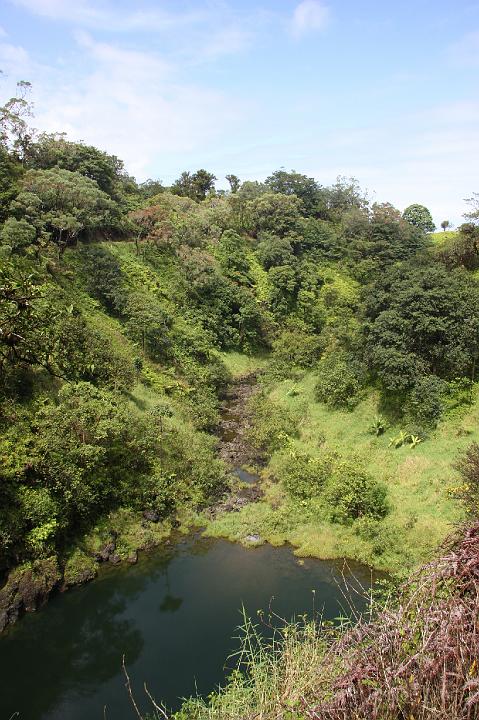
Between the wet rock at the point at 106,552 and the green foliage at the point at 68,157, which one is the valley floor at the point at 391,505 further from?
Answer: the green foliage at the point at 68,157

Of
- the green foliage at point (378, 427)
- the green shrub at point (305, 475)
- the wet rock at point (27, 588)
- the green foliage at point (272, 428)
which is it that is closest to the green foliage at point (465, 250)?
the green foliage at point (378, 427)

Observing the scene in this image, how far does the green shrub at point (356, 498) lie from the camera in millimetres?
18953

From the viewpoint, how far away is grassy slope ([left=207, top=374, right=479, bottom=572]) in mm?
17375

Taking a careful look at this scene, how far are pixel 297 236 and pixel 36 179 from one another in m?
27.4

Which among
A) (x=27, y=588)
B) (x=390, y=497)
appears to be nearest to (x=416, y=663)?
(x=27, y=588)

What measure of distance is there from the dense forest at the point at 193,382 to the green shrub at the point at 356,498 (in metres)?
0.09

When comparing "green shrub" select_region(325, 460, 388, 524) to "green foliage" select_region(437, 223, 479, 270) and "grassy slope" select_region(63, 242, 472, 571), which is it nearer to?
"grassy slope" select_region(63, 242, 472, 571)

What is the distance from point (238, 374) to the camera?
3803 centimetres

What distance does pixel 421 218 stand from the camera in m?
73.1

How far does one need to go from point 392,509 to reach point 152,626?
404 inches

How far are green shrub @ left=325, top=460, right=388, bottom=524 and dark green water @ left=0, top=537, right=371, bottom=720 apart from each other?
232 centimetres

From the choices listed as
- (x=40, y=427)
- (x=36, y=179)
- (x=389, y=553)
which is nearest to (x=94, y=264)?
(x=36, y=179)

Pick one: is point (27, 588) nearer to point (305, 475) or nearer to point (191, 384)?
point (305, 475)

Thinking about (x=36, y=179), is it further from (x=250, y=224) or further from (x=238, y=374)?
(x=250, y=224)
